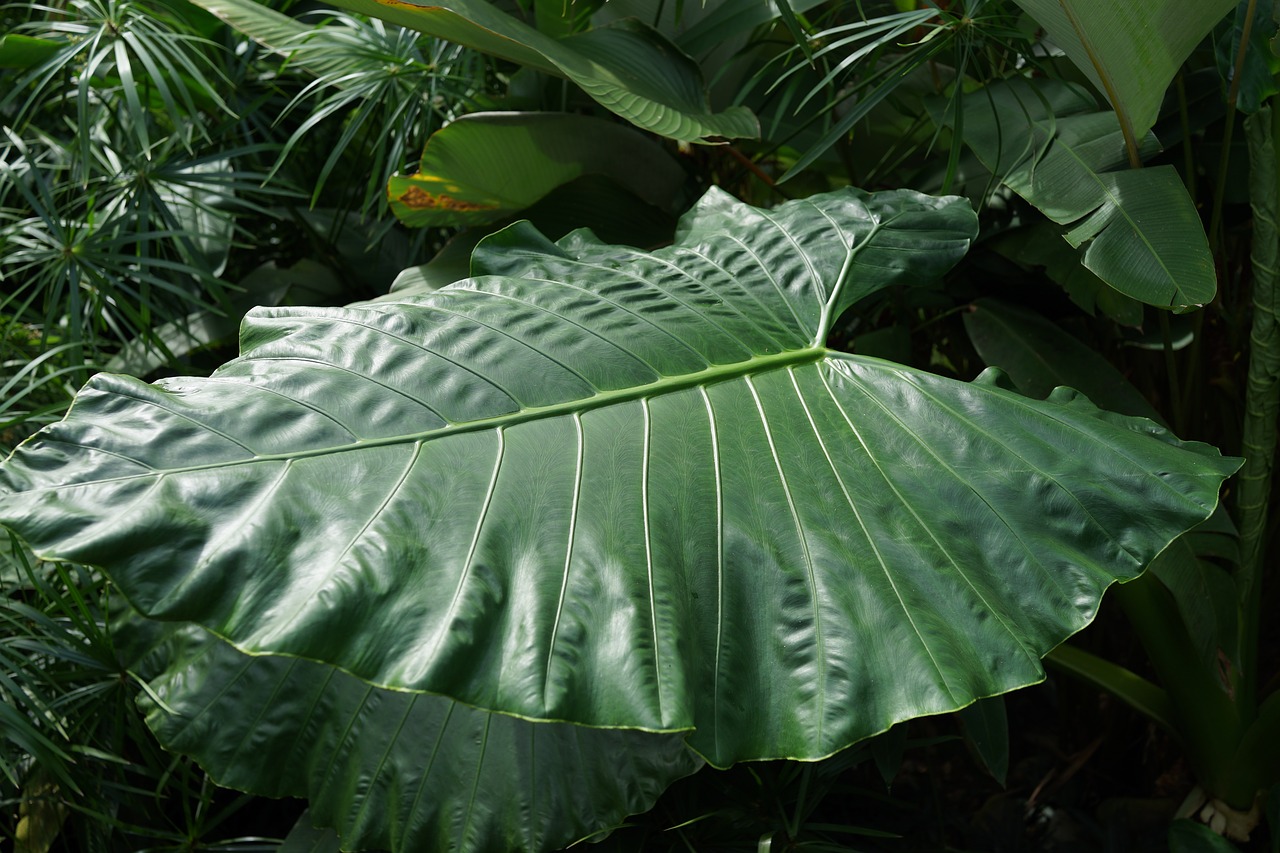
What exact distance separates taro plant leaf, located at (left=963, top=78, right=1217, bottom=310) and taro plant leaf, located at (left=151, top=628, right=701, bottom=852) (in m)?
0.69

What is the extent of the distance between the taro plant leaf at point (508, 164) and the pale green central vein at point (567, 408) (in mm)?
551

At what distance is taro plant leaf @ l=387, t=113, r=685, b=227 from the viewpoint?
4.17 feet

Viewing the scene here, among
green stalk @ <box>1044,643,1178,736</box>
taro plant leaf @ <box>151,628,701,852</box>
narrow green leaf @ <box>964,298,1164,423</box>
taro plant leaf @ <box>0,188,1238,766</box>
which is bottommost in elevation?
green stalk @ <box>1044,643,1178,736</box>

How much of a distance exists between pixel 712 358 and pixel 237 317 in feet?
3.48

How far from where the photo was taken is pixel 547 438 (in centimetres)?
79

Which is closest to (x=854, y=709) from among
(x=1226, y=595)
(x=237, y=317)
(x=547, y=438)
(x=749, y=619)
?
(x=749, y=619)

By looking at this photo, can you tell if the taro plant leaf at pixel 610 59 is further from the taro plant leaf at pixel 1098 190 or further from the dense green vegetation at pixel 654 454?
the taro plant leaf at pixel 1098 190

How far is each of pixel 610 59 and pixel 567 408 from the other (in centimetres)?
72

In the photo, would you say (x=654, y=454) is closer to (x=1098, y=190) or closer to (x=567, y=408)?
(x=567, y=408)

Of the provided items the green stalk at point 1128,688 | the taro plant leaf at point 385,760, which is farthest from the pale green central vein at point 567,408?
the green stalk at point 1128,688

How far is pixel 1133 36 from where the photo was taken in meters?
1.00

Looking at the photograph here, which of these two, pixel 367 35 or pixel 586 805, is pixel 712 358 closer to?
pixel 586 805

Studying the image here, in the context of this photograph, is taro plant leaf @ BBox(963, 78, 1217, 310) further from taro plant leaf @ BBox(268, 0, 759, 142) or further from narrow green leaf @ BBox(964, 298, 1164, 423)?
taro plant leaf @ BBox(268, 0, 759, 142)

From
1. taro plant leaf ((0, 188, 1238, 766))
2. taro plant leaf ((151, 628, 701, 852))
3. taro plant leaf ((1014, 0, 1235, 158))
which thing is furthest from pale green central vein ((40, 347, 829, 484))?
taro plant leaf ((1014, 0, 1235, 158))
